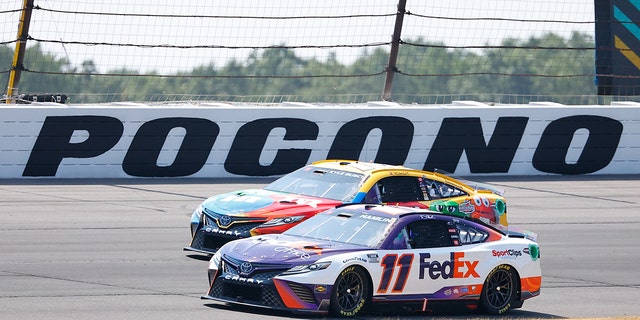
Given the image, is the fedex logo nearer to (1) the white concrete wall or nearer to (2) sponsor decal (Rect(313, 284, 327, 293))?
(2) sponsor decal (Rect(313, 284, 327, 293))

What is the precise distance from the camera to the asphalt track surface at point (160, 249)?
1130cm

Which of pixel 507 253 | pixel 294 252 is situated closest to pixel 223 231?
pixel 294 252

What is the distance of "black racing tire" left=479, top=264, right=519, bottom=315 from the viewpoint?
39.2 ft

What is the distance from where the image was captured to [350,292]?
1100 cm

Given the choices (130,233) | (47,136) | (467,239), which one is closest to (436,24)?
(47,136)

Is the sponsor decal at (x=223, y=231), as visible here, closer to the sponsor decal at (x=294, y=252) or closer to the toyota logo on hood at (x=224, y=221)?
the toyota logo on hood at (x=224, y=221)

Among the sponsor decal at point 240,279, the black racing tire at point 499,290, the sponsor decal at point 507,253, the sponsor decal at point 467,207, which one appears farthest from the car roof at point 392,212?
the sponsor decal at point 467,207

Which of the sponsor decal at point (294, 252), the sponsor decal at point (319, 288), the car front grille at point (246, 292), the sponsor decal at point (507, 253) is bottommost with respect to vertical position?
the car front grille at point (246, 292)

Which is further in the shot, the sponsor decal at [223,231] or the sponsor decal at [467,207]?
the sponsor decal at [467,207]

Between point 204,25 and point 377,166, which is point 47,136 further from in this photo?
point 377,166

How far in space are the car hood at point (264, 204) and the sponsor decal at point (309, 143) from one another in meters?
7.40

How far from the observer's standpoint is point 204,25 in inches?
863

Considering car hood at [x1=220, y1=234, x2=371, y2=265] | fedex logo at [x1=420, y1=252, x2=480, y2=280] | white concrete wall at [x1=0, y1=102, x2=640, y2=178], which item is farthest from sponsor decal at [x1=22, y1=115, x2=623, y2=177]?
fedex logo at [x1=420, y1=252, x2=480, y2=280]

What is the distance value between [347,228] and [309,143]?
1130 cm
